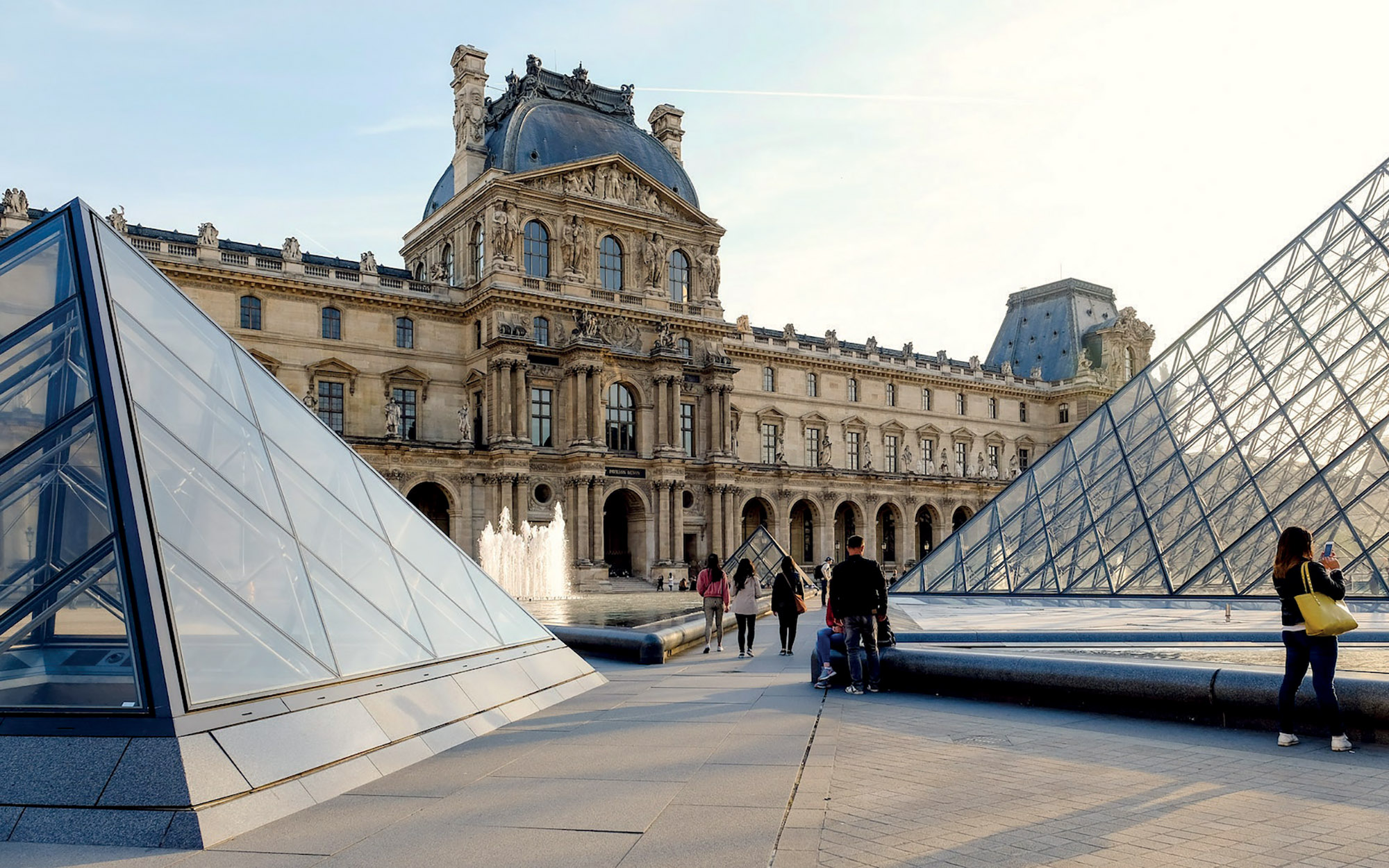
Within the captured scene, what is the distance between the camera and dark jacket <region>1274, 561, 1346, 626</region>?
7266 millimetres

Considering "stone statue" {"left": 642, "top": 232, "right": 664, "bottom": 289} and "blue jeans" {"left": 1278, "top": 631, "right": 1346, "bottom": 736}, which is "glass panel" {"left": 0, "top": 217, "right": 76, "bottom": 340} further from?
"stone statue" {"left": 642, "top": 232, "right": 664, "bottom": 289}

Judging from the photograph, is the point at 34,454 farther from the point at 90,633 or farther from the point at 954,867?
the point at 954,867

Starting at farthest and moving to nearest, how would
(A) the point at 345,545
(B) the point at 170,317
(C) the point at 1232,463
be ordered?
1. (C) the point at 1232,463
2. (A) the point at 345,545
3. (B) the point at 170,317

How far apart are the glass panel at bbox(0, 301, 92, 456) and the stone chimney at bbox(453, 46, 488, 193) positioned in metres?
42.1

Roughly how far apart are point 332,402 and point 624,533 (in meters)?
14.7

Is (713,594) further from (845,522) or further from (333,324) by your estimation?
(845,522)

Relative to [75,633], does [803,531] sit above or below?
above

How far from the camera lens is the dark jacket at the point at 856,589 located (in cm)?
1060

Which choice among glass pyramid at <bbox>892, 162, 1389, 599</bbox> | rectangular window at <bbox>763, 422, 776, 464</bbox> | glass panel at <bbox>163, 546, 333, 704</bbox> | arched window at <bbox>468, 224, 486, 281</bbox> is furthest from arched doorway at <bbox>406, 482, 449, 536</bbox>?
glass panel at <bbox>163, 546, 333, 704</bbox>

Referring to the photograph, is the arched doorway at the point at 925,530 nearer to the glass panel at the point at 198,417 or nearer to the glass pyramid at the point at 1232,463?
the glass pyramid at the point at 1232,463

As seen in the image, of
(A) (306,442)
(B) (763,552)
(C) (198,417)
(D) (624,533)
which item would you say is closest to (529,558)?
(B) (763,552)

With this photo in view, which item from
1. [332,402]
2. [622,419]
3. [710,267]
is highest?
[710,267]

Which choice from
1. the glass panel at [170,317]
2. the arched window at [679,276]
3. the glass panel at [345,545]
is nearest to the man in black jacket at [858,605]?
the glass panel at [345,545]

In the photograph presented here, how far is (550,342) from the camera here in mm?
45906
